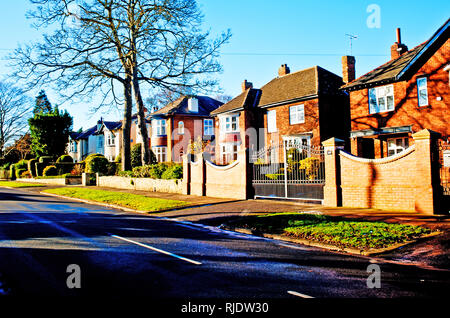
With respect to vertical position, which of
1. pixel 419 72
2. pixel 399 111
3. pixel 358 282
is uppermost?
pixel 419 72

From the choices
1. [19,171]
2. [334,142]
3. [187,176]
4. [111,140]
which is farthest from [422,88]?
[19,171]

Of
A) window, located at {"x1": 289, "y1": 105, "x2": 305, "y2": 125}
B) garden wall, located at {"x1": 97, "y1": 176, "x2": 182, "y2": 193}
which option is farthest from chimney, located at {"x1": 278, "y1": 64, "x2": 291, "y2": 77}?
garden wall, located at {"x1": 97, "y1": 176, "x2": 182, "y2": 193}

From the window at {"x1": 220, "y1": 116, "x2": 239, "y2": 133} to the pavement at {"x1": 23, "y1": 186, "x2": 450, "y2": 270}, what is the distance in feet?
59.0

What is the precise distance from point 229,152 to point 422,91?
18.6 meters

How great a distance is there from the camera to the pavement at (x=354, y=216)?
7.10 metres

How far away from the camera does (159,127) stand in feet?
148

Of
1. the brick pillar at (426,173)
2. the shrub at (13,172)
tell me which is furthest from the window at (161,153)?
the brick pillar at (426,173)

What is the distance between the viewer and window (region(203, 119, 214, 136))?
1795 inches

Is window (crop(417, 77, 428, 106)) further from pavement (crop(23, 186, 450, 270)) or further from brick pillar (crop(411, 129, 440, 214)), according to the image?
pavement (crop(23, 186, 450, 270))

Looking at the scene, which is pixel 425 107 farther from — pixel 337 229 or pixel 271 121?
pixel 337 229

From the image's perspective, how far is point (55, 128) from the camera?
49312 mm

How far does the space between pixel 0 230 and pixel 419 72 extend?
2311 cm

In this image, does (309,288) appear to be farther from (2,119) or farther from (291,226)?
(2,119)
